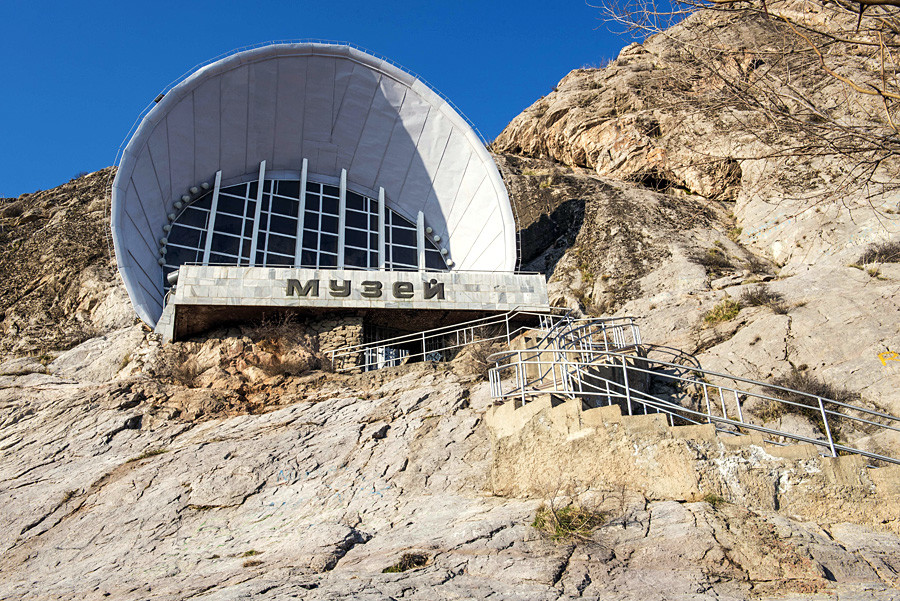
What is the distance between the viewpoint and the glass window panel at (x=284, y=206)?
70.5 feet

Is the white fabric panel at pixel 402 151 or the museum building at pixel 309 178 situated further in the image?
the white fabric panel at pixel 402 151

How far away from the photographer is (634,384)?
11.7 metres

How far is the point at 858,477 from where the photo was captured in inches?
264

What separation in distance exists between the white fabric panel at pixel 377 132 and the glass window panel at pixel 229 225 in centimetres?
398

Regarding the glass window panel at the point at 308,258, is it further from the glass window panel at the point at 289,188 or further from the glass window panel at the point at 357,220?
the glass window panel at the point at 289,188

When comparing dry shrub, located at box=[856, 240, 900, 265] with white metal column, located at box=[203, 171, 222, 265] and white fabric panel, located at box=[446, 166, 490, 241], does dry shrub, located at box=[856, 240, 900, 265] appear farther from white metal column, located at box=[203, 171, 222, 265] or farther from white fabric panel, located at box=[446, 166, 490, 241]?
white metal column, located at box=[203, 171, 222, 265]

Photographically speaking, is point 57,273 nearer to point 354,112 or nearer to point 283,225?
point 283,225

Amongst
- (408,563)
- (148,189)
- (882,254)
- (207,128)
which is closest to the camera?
(408,563)

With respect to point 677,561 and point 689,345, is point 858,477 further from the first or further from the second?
point 689,345

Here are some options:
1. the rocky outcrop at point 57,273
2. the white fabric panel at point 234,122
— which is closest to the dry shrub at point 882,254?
the white fabric panel at point 234,122

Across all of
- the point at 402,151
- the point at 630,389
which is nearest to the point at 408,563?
the point at 630,389

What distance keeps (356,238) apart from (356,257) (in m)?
0.74

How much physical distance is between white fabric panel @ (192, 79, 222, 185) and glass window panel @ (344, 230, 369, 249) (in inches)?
174

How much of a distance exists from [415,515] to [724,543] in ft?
10.9
